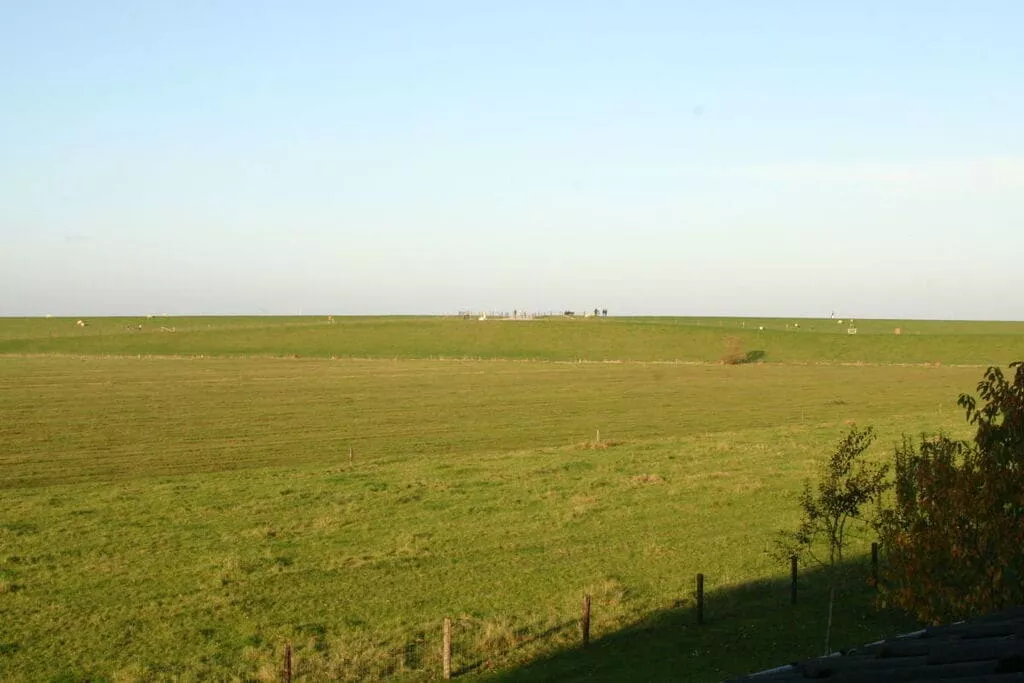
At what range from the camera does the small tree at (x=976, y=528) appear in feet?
46.8

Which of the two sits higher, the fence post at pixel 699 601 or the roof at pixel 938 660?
the roof at pixel 938 660

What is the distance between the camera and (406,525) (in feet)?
104

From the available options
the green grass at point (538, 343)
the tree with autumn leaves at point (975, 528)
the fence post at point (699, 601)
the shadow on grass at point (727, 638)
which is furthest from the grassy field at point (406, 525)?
the green grass at point (538, 343)

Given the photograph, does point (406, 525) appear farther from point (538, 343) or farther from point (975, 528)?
point (538, 343)

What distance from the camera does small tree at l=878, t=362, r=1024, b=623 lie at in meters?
14.2

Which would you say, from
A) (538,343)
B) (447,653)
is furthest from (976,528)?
(538,343)

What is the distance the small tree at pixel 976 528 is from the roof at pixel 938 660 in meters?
4.62

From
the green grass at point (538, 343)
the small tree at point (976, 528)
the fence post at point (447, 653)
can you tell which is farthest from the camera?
the green grass at point (538, 343)

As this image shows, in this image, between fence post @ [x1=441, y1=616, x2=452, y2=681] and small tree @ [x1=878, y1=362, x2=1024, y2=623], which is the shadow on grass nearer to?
fence post @ [x1=441, y1=616, x2=452, y2=681]

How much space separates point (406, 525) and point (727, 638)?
43.2 ft

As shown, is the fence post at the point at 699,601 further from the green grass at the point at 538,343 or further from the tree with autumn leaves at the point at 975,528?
the green grass at the point at 538,343

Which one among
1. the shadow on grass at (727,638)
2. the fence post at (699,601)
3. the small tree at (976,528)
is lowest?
the shadow on grass at (727,638)

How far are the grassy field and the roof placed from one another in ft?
30.6

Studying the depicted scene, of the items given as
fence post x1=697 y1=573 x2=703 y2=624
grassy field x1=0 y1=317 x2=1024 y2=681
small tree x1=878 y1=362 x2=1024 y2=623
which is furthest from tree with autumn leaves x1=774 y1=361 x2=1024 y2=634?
fence post x1=697 y1=573 x2=703 y2=624
